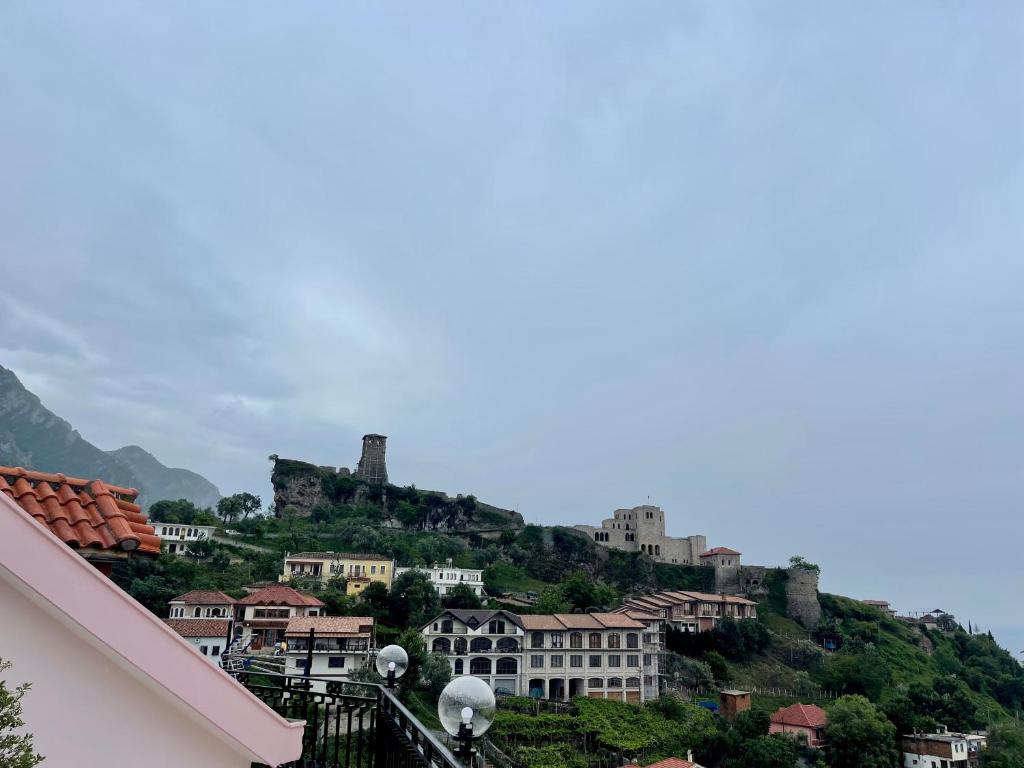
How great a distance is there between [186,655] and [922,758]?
153ft

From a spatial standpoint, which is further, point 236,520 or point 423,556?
point 236,520

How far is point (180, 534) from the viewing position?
53.7 metres

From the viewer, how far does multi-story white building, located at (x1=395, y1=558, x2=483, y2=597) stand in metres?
51.2

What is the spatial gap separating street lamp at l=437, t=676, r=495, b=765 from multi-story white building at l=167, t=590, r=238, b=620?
37638 millimetres

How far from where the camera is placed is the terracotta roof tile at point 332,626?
32.3m

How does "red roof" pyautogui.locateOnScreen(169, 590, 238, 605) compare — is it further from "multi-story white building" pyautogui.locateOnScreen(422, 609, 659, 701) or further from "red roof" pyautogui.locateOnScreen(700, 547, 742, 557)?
"red roof" pyautogui.locateOnScreen(700, 547, 742, 557)

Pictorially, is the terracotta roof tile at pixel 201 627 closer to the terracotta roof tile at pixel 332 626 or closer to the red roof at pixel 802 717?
the terracotta roof tile at pixel 332 626

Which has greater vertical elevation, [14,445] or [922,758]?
[14,445]

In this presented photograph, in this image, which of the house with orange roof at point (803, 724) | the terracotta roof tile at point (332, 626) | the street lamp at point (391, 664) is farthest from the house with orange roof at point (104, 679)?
the house with orange roof at point (803, 724)

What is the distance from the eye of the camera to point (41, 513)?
438 centimetres

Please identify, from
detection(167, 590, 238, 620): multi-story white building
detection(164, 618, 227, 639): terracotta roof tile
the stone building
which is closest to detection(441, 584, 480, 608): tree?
detection(167, 590, 238, 620): multi-story white building

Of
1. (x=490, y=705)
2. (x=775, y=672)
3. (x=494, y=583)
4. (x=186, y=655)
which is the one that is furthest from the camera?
(x=494, y=583)

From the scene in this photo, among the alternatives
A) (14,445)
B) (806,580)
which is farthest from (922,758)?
(14,445)

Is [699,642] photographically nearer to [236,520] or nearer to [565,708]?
[565,708]
